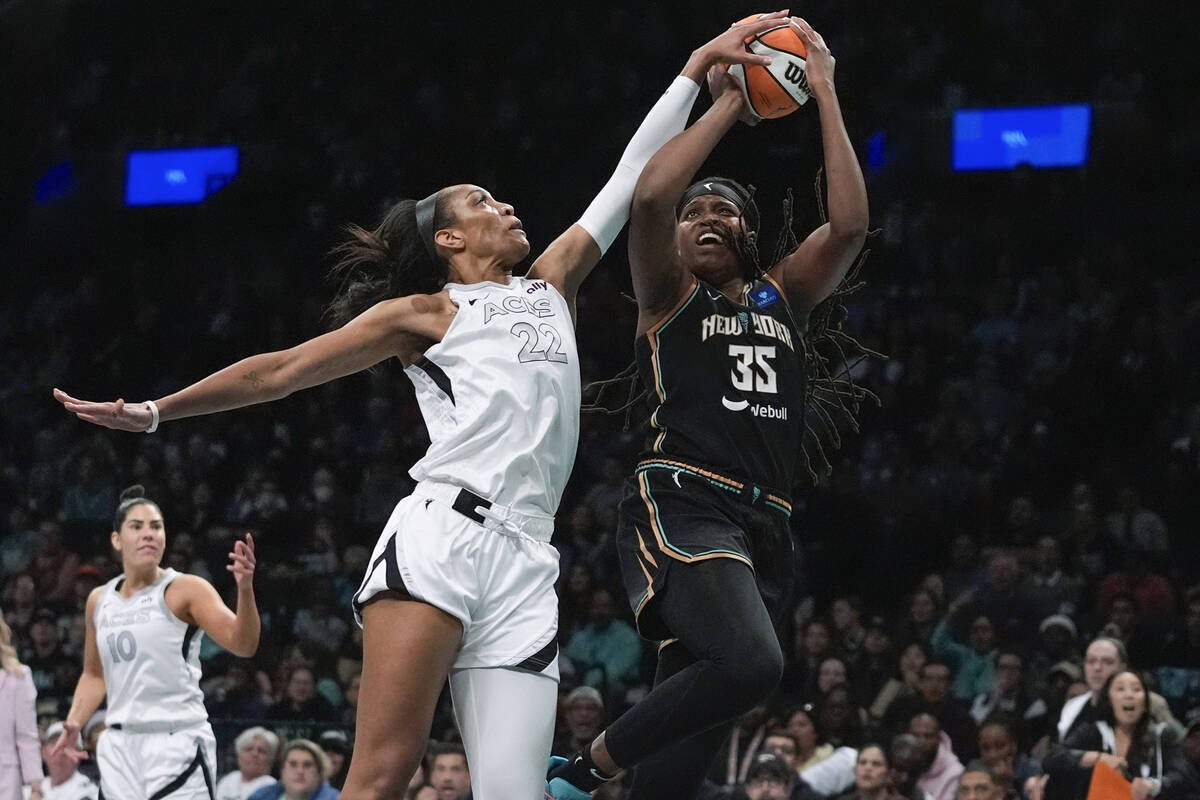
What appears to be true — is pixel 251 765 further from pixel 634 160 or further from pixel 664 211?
pixel 664 211

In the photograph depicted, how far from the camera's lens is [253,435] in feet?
47.6

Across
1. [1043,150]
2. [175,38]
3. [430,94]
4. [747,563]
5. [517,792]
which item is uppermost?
[175,38]

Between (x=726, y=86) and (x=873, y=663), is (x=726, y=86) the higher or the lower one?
the higher one

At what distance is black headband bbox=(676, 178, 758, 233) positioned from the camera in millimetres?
4816

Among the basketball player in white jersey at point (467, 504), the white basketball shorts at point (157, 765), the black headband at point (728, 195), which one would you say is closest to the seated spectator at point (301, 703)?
the white basketball shorts at point (157, 765)

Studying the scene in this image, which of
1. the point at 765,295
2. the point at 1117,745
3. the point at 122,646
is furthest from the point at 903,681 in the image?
the point at 765,295

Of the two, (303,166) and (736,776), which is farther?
(303,166)

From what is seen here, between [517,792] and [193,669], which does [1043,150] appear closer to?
[193,669]

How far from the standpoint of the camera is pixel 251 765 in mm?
8633

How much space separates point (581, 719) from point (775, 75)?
542 centimetres

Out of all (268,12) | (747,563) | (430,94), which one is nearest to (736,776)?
(747,563)

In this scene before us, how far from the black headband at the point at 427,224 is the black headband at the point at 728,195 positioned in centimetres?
88

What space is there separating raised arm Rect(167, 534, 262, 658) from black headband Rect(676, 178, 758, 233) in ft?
8.52

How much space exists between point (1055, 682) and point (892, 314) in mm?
4975
